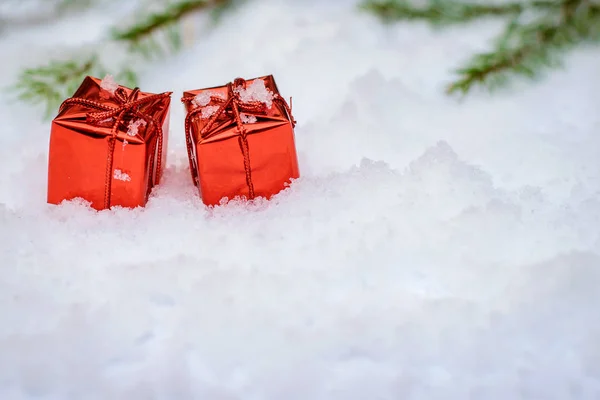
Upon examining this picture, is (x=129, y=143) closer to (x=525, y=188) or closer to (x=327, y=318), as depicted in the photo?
(x=327, y=318)

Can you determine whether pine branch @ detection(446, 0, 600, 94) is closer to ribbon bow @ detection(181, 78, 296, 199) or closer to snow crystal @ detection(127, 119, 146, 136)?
ribbon bow @ detection(181, 78, 296, 199)

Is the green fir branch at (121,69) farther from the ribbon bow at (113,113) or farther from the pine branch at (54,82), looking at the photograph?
the ribbon bow at (113,113)

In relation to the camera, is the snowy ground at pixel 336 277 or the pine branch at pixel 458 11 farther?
the pine branch at pixel 458 11

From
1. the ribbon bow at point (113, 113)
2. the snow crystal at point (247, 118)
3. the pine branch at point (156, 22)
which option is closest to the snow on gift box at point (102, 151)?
the ribbon bow at point (113, 113)

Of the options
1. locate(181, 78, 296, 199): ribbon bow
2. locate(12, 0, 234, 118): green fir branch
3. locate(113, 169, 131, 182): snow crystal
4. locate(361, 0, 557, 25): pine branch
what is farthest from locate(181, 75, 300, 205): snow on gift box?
locate(361, 0, 557, 25): pine branch

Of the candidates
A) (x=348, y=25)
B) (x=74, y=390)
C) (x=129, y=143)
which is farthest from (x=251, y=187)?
(x=348, y=25)

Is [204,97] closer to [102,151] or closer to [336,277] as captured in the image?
[102,151]
